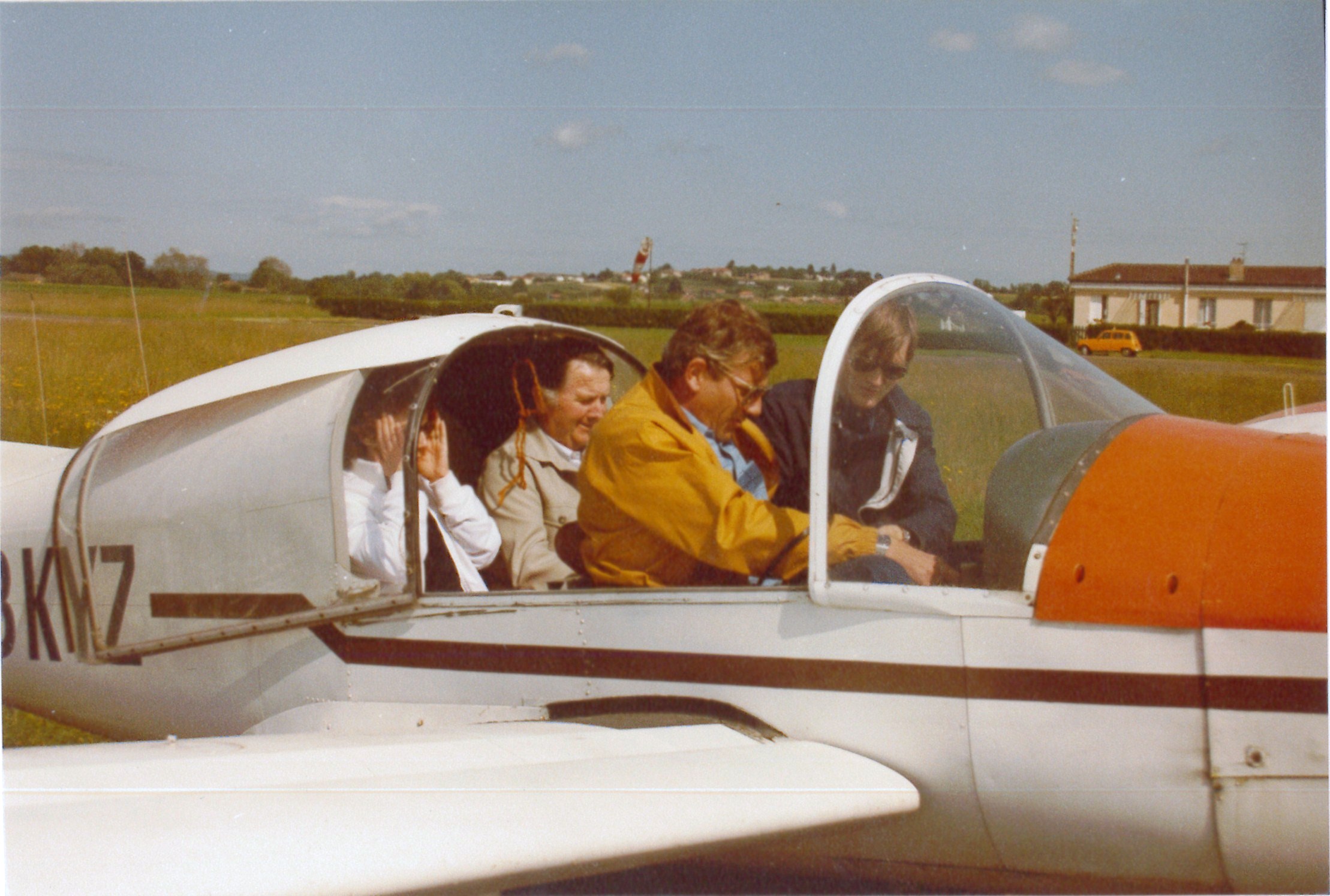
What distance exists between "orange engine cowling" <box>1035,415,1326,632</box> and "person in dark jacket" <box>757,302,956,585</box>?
0.31m

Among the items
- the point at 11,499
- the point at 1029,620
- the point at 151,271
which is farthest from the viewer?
the point at 151,271

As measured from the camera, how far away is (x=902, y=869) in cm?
236

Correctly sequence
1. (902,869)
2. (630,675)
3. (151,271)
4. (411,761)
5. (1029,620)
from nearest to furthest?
(1029,620), (411,761), (630,675), (902,869), (151,271)

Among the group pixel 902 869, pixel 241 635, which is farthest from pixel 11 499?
pixel 902 869

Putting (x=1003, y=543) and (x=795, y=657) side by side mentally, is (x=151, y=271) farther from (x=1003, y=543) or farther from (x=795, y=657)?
(x=1003, y=543)

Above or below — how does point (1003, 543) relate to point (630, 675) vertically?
above

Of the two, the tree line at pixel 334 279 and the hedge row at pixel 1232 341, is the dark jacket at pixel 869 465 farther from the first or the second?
the hedge row at pixel 1232 341

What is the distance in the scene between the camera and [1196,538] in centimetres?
178

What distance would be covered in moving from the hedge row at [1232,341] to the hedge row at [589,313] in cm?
20

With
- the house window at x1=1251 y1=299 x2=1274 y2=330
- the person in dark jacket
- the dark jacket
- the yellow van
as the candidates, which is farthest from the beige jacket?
the house window at x1=1251 y1=299 x2=1274 y2=330

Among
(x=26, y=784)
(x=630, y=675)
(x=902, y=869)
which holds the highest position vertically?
(x=630, y=675)

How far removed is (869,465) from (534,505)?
1.07 m

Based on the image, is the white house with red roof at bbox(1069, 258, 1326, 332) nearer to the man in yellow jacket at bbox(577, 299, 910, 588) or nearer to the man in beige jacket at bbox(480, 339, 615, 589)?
Result: the man in yellow jacket at bbox(577, 299, 910, 588)

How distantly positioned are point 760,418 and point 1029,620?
2.89 feet
